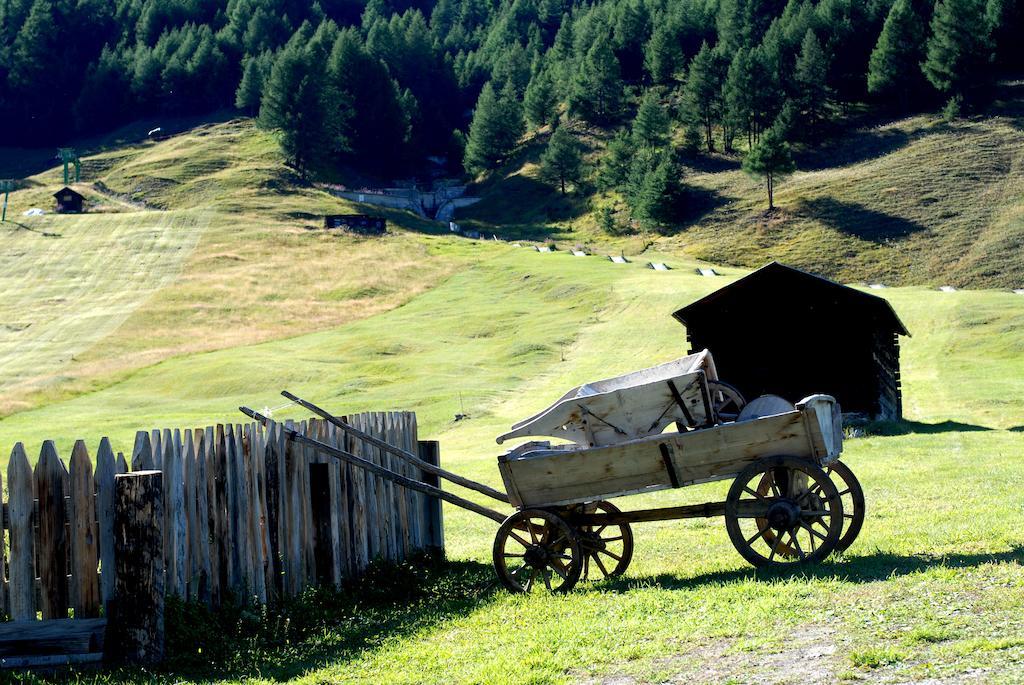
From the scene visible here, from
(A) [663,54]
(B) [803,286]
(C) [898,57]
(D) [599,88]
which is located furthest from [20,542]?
(A) [663,54]

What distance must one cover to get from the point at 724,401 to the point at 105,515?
6.00 meters

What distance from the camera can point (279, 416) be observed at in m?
42.5

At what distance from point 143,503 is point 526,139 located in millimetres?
142727

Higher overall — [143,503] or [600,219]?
[600,219]

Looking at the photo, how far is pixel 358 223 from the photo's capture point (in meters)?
106

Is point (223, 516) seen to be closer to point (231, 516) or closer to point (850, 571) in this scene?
point (231, 516)

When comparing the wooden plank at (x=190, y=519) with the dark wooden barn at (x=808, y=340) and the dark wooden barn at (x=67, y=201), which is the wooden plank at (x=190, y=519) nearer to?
the dark wooden barn at (x=808, y=340)

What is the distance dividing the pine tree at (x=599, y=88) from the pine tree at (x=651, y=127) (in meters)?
18.4

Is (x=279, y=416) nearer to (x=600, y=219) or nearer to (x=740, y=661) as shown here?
(x=740, y=661)

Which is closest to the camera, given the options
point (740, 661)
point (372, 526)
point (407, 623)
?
point (740, 661)

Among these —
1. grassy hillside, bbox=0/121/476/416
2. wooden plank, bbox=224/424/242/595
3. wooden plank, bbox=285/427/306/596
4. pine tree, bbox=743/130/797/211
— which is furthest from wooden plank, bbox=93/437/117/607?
pine tree, bbox=743/130/797/211

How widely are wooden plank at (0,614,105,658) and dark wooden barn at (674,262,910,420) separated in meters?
26.8

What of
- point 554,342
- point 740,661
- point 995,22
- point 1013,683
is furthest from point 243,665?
point 995,22

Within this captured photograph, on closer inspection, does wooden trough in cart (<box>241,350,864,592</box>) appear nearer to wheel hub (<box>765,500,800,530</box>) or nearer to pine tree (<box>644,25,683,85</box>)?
wheel hub (<box>765,500,800,530</box>)
